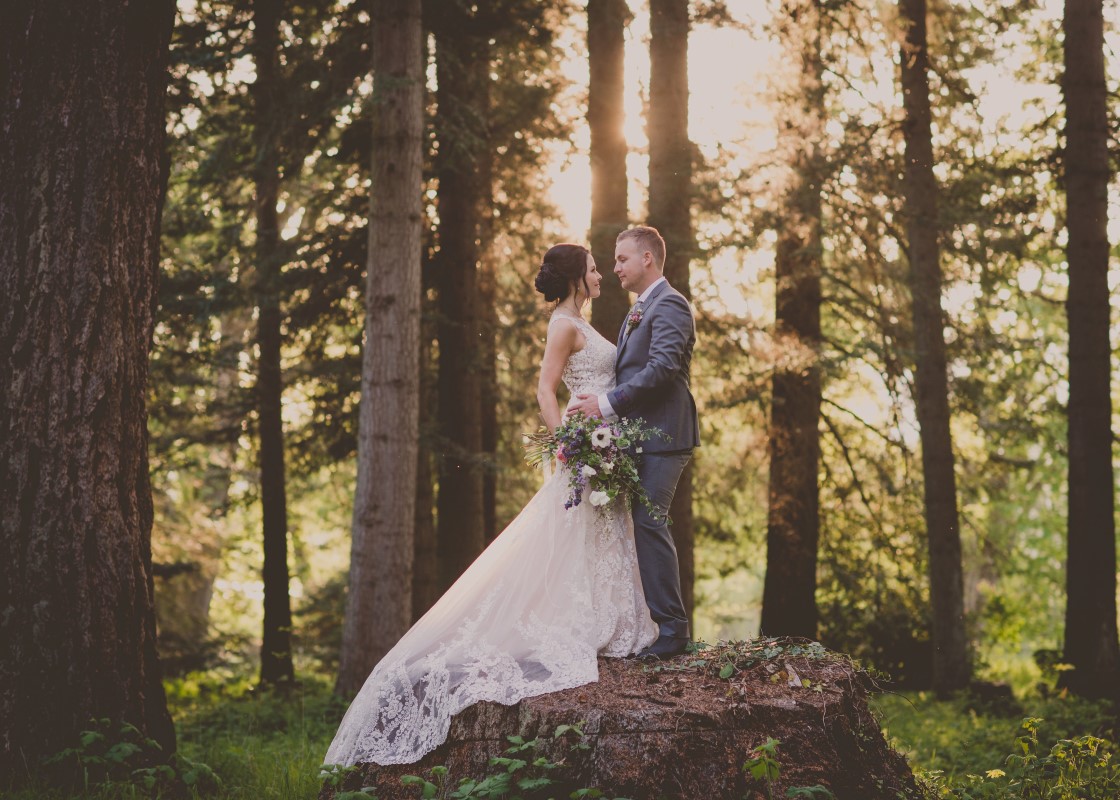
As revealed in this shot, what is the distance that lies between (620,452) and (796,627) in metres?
9.18

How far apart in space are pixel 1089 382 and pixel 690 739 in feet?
28.0

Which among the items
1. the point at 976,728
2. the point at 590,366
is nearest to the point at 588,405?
the point at 590,366

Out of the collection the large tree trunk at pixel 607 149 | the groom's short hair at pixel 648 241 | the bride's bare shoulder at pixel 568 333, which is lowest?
the bride's bare shoulder at pixel 568 333

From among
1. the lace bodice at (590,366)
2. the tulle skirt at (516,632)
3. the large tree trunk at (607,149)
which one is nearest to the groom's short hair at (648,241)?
the lace bodice at (590,366)

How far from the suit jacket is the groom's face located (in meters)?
0.14

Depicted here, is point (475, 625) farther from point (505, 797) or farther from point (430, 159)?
point (430, 159)

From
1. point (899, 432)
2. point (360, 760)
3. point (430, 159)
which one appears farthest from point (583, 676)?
point (899, 432)

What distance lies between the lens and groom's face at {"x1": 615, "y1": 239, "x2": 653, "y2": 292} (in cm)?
600

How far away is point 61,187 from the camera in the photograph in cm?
578

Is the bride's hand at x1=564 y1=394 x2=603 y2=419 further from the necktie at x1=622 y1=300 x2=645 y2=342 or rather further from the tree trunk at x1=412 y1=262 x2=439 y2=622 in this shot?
the tree trunk at x1=412 y1=262 x2=439 y2=622

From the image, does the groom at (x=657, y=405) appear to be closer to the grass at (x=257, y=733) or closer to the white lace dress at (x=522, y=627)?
the white lace dress at (x=522, y=627)

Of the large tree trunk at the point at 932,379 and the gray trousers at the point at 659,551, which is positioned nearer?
the gray trousers at the point at 659,551

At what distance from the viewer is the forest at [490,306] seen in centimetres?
578

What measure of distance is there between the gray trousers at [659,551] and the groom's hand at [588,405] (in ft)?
1.30
